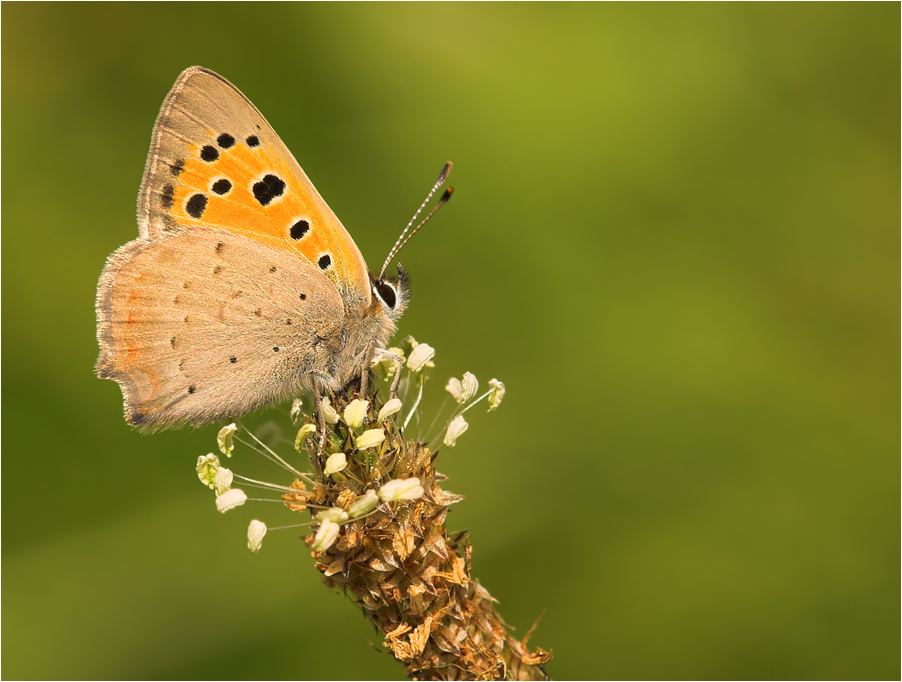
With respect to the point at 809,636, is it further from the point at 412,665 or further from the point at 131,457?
the point at 131,457

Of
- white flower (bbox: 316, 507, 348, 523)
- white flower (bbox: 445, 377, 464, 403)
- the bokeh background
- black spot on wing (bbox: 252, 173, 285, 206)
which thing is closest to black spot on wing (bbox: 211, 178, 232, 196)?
black spot on wing (bbox: 252, 173, 285, 206)

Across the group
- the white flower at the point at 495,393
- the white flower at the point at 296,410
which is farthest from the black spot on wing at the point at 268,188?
the white flower at the point at 495,393

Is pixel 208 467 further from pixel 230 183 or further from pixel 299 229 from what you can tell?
pixel 230 183

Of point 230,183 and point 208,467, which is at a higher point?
point 230,183

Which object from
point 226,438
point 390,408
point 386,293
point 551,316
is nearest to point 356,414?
point 390,408

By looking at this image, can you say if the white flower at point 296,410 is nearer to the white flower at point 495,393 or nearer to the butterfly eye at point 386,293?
the butterfly eye at point 386,293

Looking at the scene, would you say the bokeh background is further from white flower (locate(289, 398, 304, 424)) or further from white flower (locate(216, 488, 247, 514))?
white flower (locate(216, 488, 247, 514))
